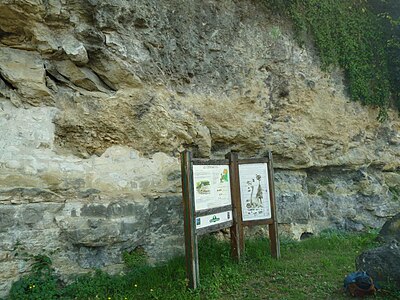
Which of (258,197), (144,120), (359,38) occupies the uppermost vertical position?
(359,38)

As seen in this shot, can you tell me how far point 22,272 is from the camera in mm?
4598

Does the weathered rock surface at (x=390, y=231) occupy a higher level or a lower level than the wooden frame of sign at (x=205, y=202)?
lower

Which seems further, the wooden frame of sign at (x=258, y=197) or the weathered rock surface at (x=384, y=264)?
the wooden frame of sign at (x=258, y=197)

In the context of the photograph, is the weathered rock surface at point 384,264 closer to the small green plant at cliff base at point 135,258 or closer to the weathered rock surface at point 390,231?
the weathered rock surface at point 390,231

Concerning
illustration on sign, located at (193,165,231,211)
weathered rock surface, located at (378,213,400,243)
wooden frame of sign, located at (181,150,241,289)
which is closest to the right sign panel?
wooden frame of sign, located at (181,150,241,289)

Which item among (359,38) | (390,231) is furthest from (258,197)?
(359,38)

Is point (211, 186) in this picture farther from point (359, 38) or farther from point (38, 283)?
point (359, 38)

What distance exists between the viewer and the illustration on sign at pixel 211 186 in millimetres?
4938

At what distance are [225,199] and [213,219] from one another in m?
0.47

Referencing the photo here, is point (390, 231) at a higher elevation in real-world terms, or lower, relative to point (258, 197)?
lower

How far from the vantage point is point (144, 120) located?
5848mm

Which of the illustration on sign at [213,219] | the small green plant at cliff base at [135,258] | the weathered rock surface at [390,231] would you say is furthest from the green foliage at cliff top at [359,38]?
the small green plant at cliff base at [135,258]

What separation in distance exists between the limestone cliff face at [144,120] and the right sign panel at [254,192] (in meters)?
0.97

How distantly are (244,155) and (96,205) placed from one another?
3.23 meters
